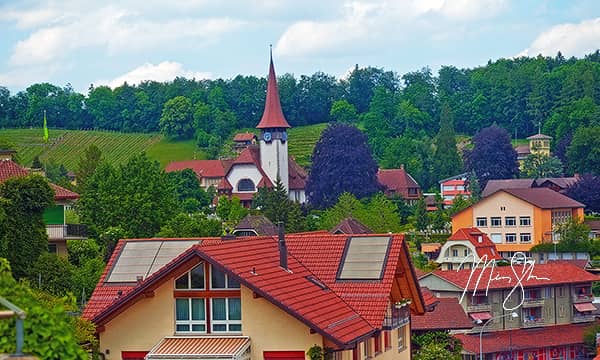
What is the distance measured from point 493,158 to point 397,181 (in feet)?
42.7

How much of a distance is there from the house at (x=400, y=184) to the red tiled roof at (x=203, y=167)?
21.3 meters

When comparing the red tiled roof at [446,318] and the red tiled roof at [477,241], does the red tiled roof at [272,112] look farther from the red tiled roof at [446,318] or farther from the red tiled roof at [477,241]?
the red tiled roof at [446,318]

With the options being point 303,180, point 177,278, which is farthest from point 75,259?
point 303,180

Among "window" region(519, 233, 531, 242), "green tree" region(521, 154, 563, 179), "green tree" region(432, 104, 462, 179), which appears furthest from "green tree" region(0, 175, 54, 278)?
"green tree" region(432, 104, 462, 179)

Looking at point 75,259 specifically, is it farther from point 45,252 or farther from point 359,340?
point 359,340

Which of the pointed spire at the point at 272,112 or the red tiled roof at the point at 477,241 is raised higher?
the pointed spire at the point at 272,112

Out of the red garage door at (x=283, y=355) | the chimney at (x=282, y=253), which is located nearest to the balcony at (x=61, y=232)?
the chimney at (x=282, y=253)

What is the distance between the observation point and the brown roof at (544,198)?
116m

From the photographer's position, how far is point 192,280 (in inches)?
1138

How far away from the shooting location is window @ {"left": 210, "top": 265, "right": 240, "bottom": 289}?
2855 cm

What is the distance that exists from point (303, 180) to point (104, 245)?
274ft

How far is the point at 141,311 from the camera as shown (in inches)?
1161

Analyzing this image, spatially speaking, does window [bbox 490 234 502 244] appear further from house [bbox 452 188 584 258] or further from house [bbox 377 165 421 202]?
house [bbox 377 165 421 202]

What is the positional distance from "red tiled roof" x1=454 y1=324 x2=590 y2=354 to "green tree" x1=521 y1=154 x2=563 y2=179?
76716mm
